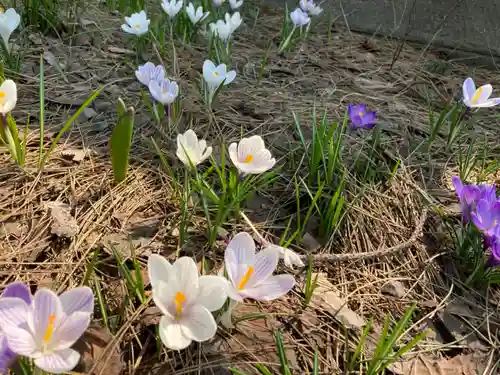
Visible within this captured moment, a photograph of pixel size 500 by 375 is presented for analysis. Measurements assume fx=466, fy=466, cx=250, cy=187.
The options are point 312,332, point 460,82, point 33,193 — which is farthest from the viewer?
point 460,82

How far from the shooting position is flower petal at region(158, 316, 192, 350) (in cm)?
85

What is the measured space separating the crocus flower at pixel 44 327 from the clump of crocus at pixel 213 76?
1.12 meters

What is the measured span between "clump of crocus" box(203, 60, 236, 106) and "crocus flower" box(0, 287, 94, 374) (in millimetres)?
1120

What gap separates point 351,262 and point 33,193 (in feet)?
3.16

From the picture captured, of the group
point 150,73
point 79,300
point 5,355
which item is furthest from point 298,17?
point 5,355

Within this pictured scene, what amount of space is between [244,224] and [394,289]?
0.47 meters

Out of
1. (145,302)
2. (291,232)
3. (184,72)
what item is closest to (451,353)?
(291,232)

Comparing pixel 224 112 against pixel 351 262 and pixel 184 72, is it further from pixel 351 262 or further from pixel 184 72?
pixel 351 262

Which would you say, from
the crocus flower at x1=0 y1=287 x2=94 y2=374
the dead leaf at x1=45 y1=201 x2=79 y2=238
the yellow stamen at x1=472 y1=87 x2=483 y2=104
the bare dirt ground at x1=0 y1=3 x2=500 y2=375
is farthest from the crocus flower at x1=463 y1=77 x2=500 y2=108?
the crocus flower at x1=0 y1=287 x2=94 y2=374

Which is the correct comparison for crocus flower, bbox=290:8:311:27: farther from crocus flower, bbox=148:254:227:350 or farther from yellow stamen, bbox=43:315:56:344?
yellow stamen, bbox=43:315:56:344

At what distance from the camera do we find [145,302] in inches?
42.2

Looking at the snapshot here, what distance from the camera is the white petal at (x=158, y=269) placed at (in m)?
0.89

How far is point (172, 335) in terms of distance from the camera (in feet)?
2.82

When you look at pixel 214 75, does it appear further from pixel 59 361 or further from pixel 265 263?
pixel 59 361
